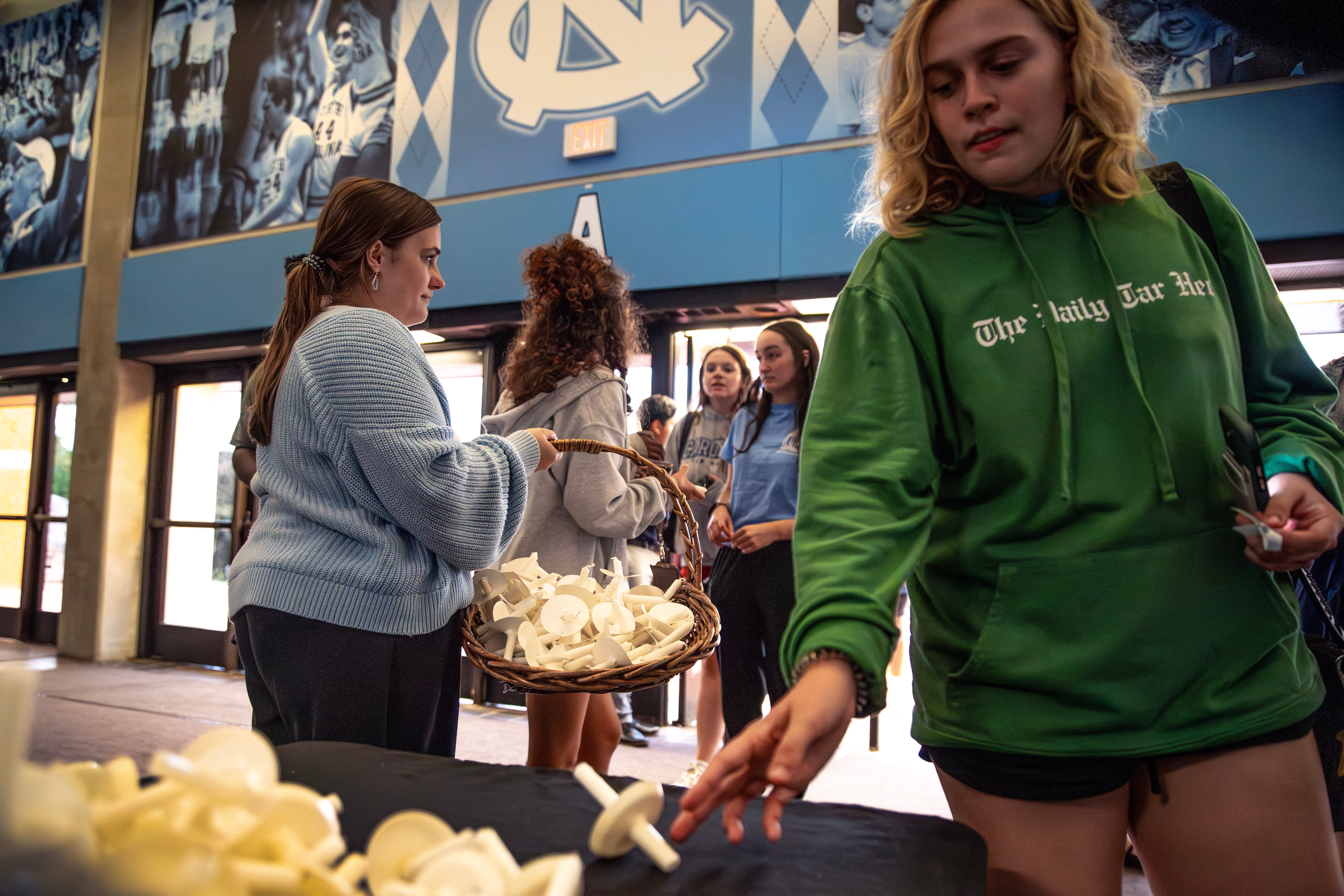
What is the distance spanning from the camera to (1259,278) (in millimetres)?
902

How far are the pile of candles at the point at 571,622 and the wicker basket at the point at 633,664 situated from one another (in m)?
0.02

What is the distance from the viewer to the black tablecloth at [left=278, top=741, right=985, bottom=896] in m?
0.57

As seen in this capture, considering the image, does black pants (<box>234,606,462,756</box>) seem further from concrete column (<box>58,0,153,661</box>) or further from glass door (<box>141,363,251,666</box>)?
concrete column (<box>58,0,153,661</box>)

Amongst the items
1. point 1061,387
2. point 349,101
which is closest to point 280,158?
point 349,101

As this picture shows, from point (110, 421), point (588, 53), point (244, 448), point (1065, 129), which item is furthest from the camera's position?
point (110, 421)

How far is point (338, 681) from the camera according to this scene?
1246 mm

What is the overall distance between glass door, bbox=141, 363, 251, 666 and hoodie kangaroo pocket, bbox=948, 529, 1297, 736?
5.73m

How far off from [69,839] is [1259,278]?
1.09 m

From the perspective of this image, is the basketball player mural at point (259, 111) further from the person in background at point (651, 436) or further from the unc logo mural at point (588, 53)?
the person in background at point (651, 436)

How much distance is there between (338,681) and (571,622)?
36cm

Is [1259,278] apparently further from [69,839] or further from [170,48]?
[170,48]

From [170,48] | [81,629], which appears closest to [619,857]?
[81,629]

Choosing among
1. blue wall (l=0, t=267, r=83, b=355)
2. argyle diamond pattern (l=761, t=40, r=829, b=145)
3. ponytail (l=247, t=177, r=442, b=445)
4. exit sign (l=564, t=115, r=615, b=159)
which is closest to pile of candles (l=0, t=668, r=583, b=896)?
ponytail (l=247, t=177, r=442, b=445)

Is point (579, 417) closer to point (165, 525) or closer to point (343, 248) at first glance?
point (343, 248)
